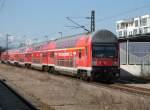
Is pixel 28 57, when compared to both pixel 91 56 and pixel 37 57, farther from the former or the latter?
pixel 91 56

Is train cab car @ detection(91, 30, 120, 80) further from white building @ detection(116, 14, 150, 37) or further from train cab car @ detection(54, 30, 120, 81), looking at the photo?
white building @ detection(116, 14, 150, 37)

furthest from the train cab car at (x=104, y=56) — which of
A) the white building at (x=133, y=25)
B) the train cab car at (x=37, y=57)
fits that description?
the white building at (x=133, y=25)

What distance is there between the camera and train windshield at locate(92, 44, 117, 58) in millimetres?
28020

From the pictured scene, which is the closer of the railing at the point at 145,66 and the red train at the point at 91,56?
the red train at the point at 91,56

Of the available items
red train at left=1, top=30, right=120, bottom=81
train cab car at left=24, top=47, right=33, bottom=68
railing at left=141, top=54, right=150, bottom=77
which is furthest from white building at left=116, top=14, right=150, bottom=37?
red train at left=1, top=30, right=120, bottom=81

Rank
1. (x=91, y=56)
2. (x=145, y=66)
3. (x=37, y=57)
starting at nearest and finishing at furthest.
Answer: (x=91, y=56)
(x=145, y=66)
(x=37, y=57)

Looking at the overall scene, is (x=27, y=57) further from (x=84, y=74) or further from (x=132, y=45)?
(x=84, y=74)

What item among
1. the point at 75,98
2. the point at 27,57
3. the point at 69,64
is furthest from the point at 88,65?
the point at 27,57

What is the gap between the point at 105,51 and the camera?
28.2 metres

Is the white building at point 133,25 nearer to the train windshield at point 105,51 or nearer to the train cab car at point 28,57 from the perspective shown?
the train cab car at point 28,57

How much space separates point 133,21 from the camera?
493 feet

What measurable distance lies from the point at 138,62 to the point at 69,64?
1051cm

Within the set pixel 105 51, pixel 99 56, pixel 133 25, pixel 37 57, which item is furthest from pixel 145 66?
pixel 133 25

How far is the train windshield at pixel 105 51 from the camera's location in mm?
28020
